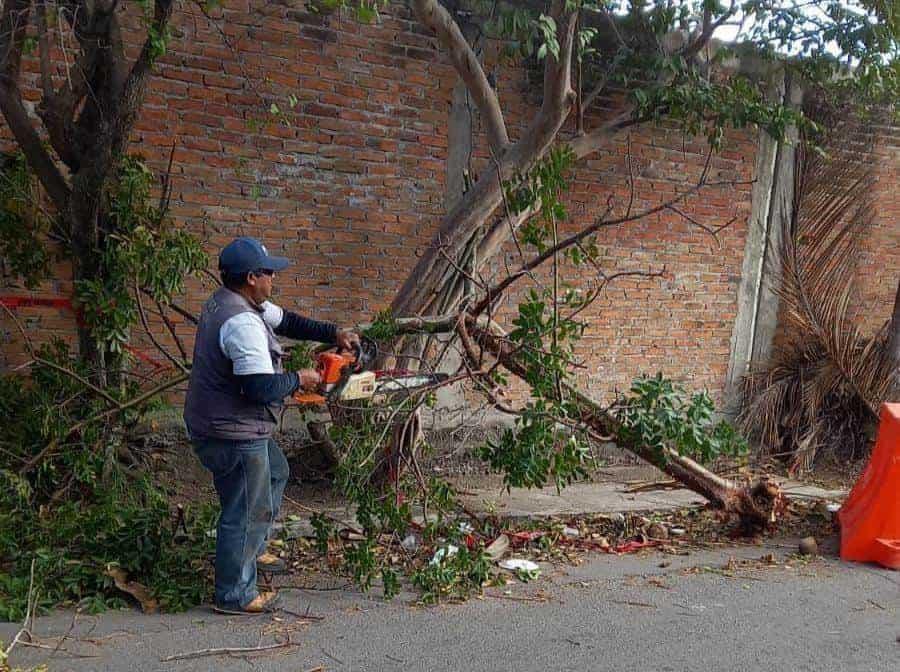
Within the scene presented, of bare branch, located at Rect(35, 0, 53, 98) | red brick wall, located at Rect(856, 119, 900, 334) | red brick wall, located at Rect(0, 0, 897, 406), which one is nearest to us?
bare branch, located at Rect(35, 0, 53, 98)

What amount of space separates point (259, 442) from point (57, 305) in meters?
2.93

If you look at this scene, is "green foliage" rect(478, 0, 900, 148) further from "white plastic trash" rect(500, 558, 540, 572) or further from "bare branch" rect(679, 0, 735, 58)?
"white plastic trash" rect(500, 558, 540, 572)

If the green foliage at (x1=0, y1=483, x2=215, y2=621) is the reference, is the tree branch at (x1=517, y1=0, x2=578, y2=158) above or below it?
above

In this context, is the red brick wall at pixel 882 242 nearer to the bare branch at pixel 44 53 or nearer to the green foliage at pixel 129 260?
the green foliage at pixel 129 260

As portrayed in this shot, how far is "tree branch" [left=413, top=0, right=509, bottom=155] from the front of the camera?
598cm

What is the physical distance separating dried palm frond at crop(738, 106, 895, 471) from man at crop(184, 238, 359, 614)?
6.40 meters

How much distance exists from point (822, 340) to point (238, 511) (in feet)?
22.7

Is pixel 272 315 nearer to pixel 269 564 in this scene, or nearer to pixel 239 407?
pixel 239 407

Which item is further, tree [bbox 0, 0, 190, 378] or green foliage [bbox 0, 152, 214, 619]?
tree [bbox 0, 0, 190, 378]

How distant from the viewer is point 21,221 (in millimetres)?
5520

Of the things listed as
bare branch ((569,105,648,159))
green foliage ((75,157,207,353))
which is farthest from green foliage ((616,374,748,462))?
green foliage ((75,157,207,353))

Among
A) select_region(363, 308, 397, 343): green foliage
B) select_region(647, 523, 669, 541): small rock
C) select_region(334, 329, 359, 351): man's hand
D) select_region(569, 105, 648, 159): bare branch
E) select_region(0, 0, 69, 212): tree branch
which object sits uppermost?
select_region(569, 105, 648, 159): bare branch

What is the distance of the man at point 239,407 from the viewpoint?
155 inches

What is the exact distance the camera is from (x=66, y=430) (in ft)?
16.8
